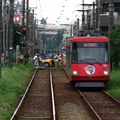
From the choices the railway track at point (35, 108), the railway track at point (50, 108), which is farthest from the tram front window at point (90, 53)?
the railway track at point (35, 108)

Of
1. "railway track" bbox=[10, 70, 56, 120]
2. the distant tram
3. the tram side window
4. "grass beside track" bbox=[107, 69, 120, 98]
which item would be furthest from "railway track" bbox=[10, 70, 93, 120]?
the tram side window

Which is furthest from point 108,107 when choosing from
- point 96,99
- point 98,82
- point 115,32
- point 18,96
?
point 115,32

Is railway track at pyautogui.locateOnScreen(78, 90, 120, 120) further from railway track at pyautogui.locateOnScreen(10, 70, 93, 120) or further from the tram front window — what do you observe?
the tram front window

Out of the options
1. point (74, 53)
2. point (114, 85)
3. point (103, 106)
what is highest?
point (74, 53)

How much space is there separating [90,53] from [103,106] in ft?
26.7

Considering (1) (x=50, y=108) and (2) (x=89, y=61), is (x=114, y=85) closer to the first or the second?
(2) (x=89, y=61)

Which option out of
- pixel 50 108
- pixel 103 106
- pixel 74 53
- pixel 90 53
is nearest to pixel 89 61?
pixel 90 53

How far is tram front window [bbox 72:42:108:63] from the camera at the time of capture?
28.5m

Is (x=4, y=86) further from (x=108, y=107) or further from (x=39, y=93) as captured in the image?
(x=108, y=107)

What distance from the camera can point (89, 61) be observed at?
28.4 metres

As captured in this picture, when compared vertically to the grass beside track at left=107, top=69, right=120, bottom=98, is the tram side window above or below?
above

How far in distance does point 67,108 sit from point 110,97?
16.5 feet

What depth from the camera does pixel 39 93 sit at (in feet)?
89.5

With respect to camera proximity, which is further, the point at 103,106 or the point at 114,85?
the point at 114,85
